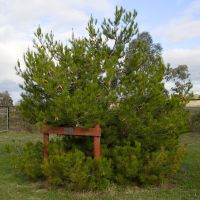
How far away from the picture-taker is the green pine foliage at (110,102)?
6.32 metres

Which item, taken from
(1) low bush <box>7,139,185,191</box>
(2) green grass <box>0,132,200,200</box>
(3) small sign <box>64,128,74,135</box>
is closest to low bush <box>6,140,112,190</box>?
(1) low bush <box>7,139,185,191</box>

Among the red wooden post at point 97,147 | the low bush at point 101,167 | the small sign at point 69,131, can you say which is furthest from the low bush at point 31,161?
the red wooden post at point 97,147

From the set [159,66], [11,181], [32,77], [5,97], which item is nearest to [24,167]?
[11,181]

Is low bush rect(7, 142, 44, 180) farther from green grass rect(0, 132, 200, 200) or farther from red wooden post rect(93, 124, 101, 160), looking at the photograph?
red wooden post rect(93, 124, 101, 160)

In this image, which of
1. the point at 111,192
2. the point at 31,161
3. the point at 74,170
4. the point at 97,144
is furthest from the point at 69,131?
the point at 111,192

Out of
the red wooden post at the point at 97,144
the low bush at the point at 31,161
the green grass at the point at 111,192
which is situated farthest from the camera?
the low bush at the point at 31,161

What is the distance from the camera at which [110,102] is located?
666 centimetres

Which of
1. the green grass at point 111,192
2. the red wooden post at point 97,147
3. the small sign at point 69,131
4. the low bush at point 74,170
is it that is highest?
the small sign at point 69,131

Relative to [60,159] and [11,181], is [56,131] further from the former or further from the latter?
[11,181]

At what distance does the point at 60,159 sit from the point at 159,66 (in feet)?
7.77

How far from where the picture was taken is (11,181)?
7.45 meters

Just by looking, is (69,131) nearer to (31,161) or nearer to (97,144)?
(97,144)

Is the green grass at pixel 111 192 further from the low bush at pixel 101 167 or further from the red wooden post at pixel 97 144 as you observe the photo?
the red wooden post at pixel 97 144

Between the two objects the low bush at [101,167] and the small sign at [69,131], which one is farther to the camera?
the small sign at [69,131]
